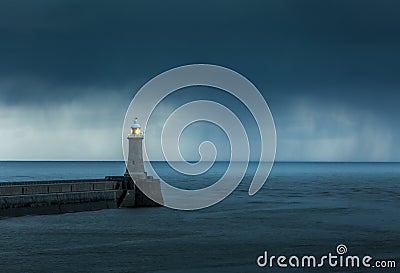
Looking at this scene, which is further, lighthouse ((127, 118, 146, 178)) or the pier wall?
lighthouse ((127, 118, 146, 178))

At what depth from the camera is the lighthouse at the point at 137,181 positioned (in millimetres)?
69875

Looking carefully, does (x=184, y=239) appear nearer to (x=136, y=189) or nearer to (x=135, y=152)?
(x=136, y=189)

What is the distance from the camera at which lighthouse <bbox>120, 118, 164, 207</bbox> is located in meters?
69.9

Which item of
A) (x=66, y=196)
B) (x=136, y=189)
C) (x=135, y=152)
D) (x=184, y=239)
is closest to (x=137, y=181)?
(x=136, y=189)

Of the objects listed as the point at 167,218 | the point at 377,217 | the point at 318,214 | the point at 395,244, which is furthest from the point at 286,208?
the point at 395,244

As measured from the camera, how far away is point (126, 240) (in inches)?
2028

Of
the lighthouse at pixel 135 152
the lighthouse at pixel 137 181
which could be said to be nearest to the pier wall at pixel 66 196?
the lighthouse at pixel 137 181

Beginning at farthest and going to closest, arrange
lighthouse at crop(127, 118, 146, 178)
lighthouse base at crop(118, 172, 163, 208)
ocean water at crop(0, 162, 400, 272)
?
lighthouse at crop(127, 118, 146, 178) → lighthouse base at crop(118, 172, 163, 208) → ocean water at crop(0, 162, 400, 272)

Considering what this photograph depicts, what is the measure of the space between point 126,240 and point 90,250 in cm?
582

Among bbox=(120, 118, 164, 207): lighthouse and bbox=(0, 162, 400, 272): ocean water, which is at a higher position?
bbox=(120, 118, 164, 207): lighthouse

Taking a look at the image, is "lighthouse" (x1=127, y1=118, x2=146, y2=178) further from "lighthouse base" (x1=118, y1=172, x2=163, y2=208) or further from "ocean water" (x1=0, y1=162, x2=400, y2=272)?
"ocean water" (x1=0, y1=162, x2=400, y2=272)

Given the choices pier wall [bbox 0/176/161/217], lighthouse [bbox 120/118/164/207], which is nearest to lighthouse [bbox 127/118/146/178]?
lighthouse [bbox 120/118/164/207]

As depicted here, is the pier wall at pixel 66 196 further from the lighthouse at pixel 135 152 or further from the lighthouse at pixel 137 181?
the lighthouse at pixel 135 152

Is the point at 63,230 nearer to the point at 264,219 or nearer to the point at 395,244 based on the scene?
the point at 264,219
